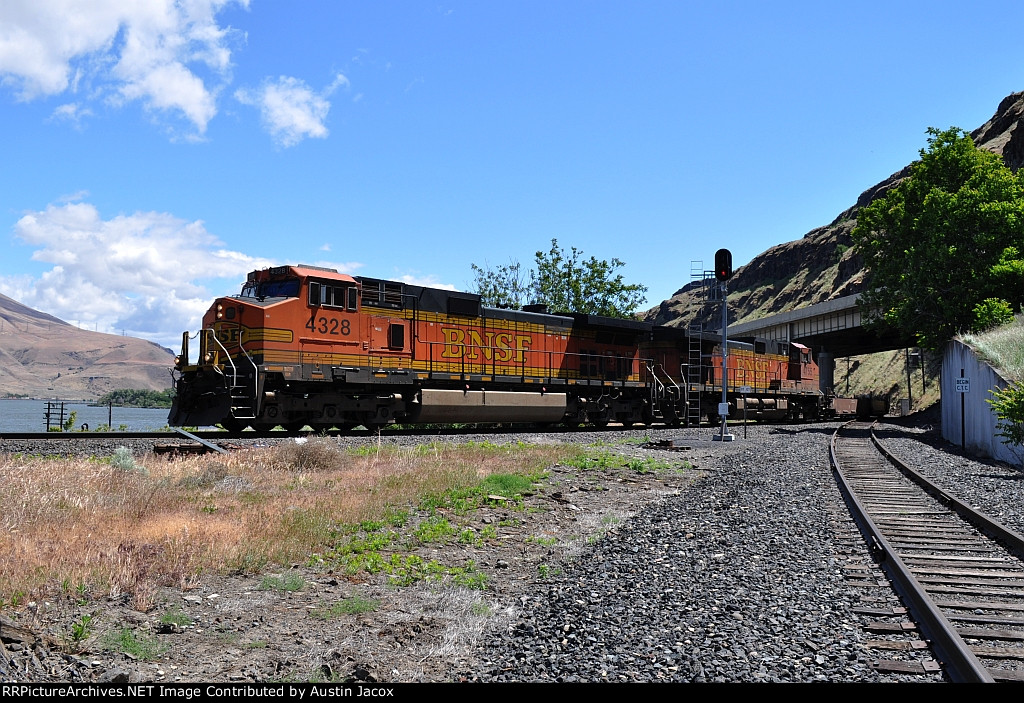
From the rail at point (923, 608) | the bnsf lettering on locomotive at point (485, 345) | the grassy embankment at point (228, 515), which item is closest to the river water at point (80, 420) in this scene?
the bnsf lettering on locomotive at point (485, 345)

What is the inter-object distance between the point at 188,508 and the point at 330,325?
9.59 m

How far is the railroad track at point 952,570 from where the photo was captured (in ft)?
13.7

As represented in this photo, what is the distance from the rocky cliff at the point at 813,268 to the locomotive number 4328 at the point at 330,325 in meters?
69.8

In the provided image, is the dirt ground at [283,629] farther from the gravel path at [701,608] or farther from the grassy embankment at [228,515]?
the gravel path at [701,608]

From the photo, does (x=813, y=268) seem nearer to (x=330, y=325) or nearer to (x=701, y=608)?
(x=330, y=325)

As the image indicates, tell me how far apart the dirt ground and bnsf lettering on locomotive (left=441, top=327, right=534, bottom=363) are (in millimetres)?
13334

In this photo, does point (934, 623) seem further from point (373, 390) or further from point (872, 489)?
point (373, 390)

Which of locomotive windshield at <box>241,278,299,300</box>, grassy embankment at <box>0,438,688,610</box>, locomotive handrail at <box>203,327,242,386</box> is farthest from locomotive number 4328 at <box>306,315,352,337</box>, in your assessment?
grassy embankment at <box>0,438,688,610</box>

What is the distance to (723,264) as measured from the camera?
1998 centimetres

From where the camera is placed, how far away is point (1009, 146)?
249ft

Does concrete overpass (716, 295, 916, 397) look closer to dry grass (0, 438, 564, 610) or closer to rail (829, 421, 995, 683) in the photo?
dry grass (0, 438, 564, 610)

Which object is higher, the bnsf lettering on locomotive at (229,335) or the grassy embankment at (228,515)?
the bnsf lettering on locomotive at (229,335)

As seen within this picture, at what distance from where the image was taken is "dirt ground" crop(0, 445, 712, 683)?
4.00m

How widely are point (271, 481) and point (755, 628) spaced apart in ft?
24.9
